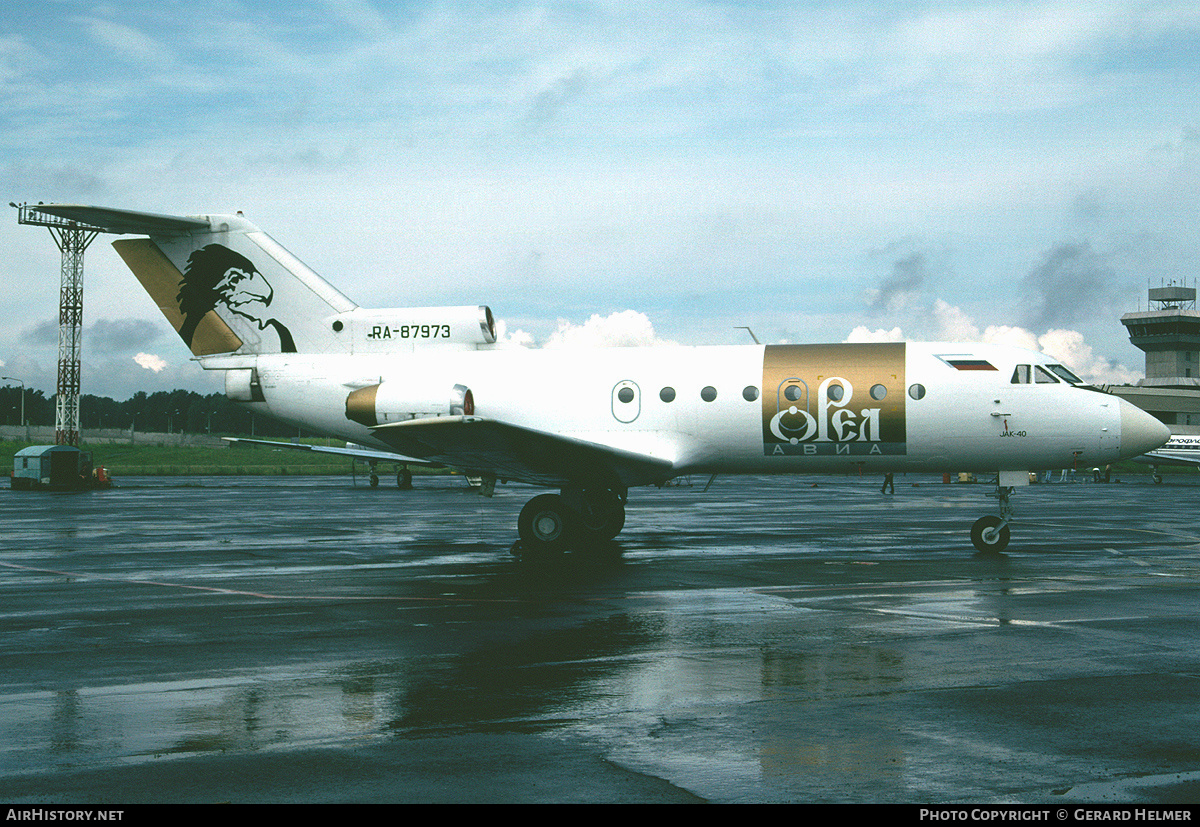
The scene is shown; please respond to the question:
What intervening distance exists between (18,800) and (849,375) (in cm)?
1590

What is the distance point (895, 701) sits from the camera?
7305 mm

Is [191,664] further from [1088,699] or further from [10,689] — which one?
[1088,699]

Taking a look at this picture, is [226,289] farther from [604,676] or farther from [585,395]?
[604,676]

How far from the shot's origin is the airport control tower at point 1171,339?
429 ft

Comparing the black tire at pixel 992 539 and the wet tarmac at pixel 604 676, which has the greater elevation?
the black tire at pixel 992 539

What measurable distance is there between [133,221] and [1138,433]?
62.9ft

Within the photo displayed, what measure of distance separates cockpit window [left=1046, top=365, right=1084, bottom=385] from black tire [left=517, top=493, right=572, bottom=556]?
30.6 ft

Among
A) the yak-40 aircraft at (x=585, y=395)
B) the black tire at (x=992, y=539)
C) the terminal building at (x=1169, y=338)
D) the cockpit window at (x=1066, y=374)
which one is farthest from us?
the terminal building at (x=1169, y=338)

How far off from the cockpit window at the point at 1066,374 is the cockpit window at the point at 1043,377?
19 cm

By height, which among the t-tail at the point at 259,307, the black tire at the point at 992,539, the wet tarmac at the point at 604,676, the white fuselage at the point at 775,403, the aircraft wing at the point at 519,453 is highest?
the t-tail at the point at 259,307

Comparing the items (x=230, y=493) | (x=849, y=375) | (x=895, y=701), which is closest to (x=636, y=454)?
(x=849, y=375)

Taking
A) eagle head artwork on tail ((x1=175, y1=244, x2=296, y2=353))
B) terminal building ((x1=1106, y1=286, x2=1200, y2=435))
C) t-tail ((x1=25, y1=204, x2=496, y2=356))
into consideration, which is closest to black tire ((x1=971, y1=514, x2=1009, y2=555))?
t-tail ((x1=25, y1=204, x2=496, y2=356))

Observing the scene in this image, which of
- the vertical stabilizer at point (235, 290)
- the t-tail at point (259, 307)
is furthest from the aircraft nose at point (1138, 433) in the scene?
the vertical stabilizer at point (235, 290)

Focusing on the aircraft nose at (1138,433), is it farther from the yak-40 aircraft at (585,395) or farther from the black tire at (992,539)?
the black tire at (992,539)
